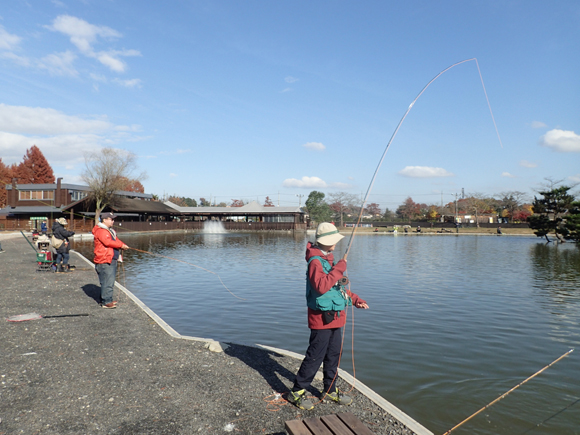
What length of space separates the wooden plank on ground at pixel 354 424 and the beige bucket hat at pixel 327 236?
176cm

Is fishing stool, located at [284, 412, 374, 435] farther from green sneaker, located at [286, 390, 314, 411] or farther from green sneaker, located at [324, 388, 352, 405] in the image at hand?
green sneaker, located at [324, 388, 352, 405]

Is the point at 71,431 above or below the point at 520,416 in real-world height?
above

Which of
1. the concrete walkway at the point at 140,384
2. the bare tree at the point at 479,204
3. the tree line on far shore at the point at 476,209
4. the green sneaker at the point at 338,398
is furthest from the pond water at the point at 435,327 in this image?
the bare tree at the point at 479,204

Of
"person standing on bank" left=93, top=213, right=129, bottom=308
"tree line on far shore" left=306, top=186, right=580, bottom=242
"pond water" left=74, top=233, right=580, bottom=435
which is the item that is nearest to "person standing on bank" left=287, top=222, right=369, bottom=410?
"pond water" left=74, top=233, right=580, bottom=435

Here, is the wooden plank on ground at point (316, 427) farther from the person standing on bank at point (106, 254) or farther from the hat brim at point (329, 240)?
the person standing on bank at point (106, 254)

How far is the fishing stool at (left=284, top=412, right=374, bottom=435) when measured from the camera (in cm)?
355

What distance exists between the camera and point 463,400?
Answer: 5.70 metres

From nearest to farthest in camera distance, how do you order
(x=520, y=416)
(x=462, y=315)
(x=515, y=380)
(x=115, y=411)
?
(x=115, y=411) → (x=520, y=416) → (x=515, y=380) → (x=462, y=315)

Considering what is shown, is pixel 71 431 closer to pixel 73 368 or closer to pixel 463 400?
pixel 73 368

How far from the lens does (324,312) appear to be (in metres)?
4.49

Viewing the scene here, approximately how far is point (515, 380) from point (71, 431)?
20.9ft

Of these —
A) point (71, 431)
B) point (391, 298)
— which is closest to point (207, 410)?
point (71, 431)

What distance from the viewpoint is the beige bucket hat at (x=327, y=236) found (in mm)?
4555

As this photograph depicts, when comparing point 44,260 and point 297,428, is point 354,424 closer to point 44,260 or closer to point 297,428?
point 297,428
